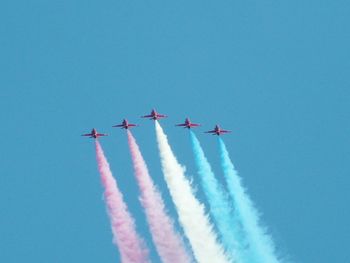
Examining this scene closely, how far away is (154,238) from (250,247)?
831 centimetres

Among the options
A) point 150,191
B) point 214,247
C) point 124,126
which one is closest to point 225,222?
point 214,247

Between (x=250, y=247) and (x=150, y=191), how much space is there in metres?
10.4

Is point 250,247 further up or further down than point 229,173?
further down

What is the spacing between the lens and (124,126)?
278ft

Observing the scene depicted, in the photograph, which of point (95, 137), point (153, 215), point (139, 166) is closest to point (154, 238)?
point (153, 215)

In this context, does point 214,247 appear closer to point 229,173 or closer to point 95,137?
point 229,173

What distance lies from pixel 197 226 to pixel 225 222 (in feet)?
8.35

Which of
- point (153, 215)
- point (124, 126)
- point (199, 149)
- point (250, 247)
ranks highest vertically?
point (124, 126)

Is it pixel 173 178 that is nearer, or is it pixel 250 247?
pixel 250 247

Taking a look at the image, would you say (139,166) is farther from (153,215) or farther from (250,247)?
(250,247)

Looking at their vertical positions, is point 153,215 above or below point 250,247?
above

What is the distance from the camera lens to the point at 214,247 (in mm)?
76188

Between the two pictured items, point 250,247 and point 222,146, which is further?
point 222,146

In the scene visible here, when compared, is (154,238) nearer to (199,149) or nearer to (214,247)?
(214,247)
